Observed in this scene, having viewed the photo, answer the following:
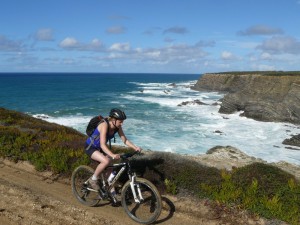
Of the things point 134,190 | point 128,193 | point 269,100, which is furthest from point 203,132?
point 134,190

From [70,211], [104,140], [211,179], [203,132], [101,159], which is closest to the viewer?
[104,140]

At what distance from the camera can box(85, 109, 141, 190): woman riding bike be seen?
25.5 ft

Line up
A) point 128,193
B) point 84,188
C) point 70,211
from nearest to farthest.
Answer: point 128,193, point 70,211, point 84,188

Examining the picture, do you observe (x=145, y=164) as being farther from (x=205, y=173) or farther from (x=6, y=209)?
(x=6, y=209)

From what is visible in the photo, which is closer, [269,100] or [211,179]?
[211,179]

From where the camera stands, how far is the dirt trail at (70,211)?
812 cm

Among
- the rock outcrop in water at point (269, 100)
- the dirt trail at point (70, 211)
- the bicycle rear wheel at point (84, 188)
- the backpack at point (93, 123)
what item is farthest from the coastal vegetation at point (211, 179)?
the rock outcrop in water at point (269, 100)

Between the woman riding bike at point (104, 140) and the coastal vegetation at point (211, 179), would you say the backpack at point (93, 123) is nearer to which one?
the woman riding bike at point (104, 140)

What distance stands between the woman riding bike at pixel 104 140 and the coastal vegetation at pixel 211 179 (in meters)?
2.29

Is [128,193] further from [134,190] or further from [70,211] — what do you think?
[70,211]

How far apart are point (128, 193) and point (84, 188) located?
149 cm

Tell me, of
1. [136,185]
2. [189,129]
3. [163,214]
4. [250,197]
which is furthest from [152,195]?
[189,129]

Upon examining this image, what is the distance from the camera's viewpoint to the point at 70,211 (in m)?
8.59

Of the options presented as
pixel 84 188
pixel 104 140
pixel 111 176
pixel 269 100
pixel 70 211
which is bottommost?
pixel 70 211
